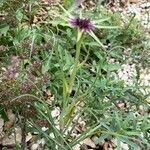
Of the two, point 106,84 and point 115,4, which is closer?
point 106,84

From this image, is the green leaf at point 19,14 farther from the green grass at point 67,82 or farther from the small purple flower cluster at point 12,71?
the small purple flower cluster at point 12,71

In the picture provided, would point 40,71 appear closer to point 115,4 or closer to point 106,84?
point 106,84

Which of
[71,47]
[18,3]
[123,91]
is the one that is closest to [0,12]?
[18,3]

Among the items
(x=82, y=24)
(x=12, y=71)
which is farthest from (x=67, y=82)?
(x=82, y=24)

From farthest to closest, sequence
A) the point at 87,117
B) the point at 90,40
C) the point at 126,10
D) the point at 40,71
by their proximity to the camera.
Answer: the point at 126,10, the point at 90,40, the point at 87,117, the point at 40,71

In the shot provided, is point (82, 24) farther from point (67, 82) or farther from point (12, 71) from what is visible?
point (67, 82)

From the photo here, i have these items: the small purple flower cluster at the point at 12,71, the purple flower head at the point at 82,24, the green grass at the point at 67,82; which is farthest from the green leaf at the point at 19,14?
the purple flower head at the point at 82,24

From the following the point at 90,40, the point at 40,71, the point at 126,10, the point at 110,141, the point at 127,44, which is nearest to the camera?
the point at 40,71
